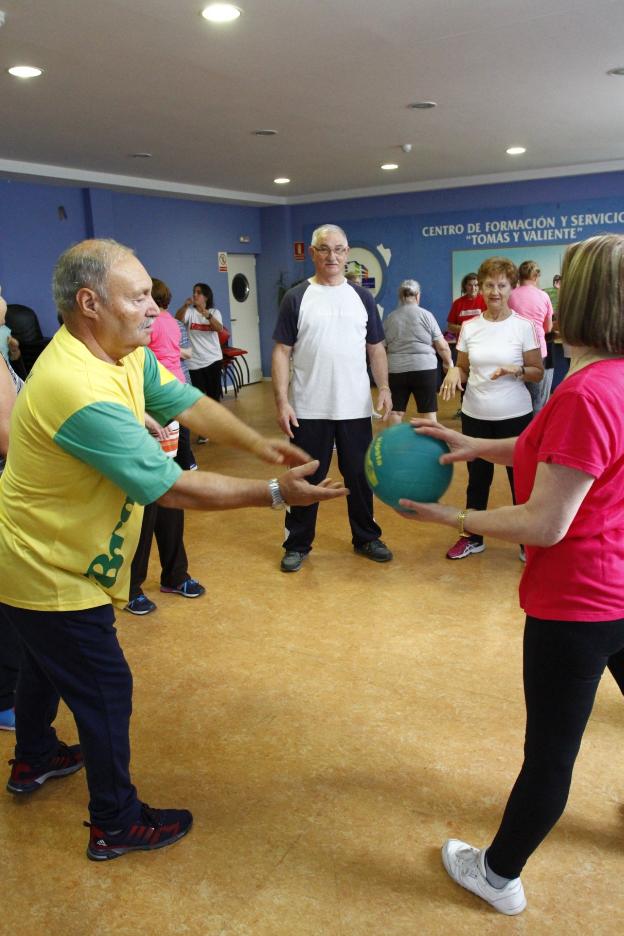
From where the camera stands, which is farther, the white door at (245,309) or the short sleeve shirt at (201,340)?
the white door at (245,309)

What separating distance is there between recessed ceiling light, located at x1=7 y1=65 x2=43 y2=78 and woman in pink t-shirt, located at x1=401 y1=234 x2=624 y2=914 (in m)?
4.63

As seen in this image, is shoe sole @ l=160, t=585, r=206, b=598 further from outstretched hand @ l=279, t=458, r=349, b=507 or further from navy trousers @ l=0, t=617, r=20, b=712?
outstretched hand @ l=279, t=458, r=349, b=507

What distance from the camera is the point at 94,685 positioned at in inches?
73.4

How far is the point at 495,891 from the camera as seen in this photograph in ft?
5.83

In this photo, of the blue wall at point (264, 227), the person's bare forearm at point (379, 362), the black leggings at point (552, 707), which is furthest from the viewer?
the blue wall at point (264, 227)

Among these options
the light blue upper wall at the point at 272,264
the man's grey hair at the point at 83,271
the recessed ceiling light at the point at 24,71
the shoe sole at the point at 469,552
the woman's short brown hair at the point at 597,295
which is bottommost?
the shoe sole at the point at 469,552

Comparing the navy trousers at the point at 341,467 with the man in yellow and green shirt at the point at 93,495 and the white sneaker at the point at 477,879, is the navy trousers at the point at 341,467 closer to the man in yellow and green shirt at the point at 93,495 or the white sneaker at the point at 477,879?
the man in yellow and green shirt at the point at 93,495

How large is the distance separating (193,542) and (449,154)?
21.2ft

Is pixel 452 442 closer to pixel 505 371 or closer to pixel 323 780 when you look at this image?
pixel 323 780

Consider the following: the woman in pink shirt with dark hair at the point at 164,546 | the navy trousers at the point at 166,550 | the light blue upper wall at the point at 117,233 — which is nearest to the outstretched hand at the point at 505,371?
the woman in pink shirt with dark hair at the point at 164,546

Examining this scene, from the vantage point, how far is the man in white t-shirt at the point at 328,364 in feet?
12.6

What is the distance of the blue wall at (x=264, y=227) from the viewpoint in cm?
888

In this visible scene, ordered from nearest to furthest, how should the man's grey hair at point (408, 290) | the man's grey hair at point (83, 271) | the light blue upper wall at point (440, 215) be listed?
the man's grey hair at point (83, 271), the man's grey hair at point (408, 290), the light blue upper wall at point (440, 215)

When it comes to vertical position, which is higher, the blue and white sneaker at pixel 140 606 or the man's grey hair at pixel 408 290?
the man's grey hair at pixel 408 290
